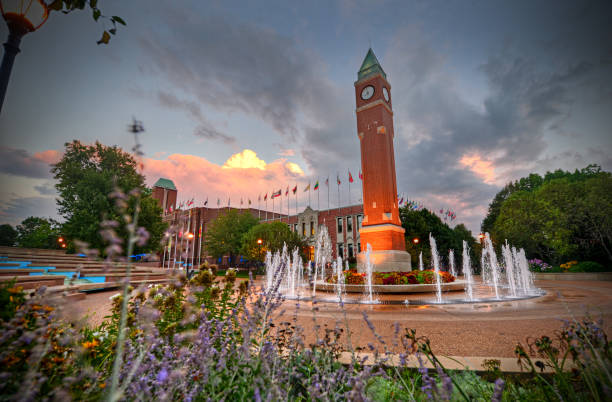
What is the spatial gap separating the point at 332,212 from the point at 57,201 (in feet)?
114

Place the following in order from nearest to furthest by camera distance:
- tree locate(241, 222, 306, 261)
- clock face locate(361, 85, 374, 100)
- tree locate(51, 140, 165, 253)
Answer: tree locate(51, 140, 165, 253) < clock face locate(361, 85, 374, 100) < tree locate(241, 222, 306, 261)

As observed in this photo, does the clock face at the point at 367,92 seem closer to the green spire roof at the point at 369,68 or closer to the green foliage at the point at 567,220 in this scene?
the green spire roof at the point at 369,68

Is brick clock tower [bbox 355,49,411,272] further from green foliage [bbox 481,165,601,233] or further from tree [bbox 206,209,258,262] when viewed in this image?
green foliage [bbox 481,165,601,233]

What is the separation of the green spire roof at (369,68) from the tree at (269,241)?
64.2ft

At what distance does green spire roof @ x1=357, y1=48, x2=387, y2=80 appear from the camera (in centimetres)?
2239

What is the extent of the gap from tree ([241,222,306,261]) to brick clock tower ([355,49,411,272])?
48.2 feet

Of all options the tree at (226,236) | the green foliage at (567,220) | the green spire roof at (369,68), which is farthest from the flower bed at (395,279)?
the tree at (226,236)

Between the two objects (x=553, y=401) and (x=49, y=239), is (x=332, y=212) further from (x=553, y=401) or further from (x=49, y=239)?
(x=49, y=239)

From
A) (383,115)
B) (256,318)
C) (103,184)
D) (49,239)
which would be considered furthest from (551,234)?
(49,239)

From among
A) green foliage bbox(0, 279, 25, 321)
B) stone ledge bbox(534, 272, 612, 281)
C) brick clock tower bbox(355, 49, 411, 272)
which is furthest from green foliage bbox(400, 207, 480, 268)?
green foliage bbox(0, 279, 25, 321)

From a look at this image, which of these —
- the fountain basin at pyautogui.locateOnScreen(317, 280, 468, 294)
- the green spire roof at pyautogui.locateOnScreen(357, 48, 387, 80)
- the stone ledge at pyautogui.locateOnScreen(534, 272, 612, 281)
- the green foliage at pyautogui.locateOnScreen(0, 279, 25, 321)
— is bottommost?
the stone ledge at pyautogui.locateOnScreen(534, 272, 612, 281)

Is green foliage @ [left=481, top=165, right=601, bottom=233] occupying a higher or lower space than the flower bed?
higher

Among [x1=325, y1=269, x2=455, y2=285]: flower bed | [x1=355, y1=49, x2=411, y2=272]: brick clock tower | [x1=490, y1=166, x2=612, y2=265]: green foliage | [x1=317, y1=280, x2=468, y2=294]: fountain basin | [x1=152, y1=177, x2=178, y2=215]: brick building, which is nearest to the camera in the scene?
[x1=317, y1=280, x2=468, y2=294]: fountain basin

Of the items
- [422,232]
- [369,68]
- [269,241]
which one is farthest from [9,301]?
[422,232]
